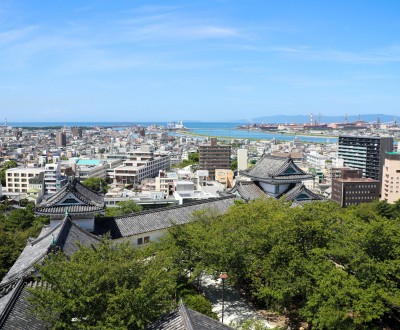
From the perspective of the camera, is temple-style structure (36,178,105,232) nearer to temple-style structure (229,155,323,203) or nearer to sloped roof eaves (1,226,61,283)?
sloped roof eaves (1,226,61,283)

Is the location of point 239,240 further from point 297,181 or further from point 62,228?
point 297,181

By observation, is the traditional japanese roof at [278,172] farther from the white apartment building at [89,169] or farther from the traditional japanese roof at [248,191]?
the white apartment building at [89,169]

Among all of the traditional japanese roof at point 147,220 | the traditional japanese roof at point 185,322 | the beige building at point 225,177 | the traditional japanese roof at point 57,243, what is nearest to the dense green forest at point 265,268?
the traditional japanese roof at point 185,322

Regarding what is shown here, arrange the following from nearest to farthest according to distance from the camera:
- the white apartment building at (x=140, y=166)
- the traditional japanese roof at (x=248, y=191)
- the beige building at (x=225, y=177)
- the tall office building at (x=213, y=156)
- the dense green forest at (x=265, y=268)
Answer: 1. the dense green forest at (x=265, y=268)
2. the traditional japanese roof at (x=248, y=191)
3. the beige building at (x=225, y=177)
4. the white apartment building at (x=140, y=166)
5. the tall office building at (x=213, y=156)

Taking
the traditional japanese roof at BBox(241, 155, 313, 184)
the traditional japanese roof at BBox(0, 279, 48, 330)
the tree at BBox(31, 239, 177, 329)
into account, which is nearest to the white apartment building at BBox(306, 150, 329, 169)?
the traditional japanese roof at BBox(241, 155, 313, 184)

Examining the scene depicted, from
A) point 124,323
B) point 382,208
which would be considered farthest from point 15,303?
point 382,208

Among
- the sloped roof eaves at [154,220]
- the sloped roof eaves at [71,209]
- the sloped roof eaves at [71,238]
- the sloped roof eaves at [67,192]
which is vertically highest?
the sloped roof eaves at [67,192]

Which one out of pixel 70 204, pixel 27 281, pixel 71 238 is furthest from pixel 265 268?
pixel 70 204
